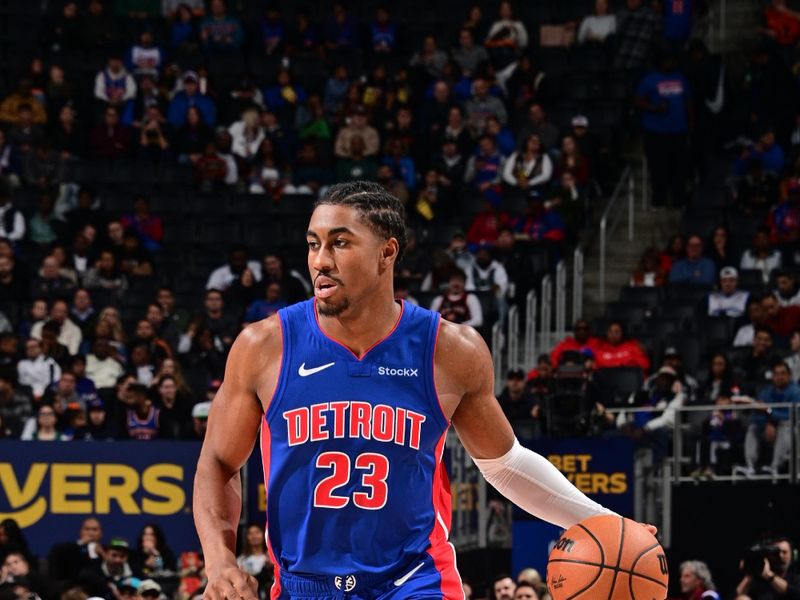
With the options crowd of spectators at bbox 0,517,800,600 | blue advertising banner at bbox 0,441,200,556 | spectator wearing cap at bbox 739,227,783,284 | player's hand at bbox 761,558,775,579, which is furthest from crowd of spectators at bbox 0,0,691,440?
player's hand at bbox 761,558,775,579

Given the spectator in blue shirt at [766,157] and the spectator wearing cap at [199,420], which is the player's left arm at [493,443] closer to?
the spectator wearing cap at [199,420]

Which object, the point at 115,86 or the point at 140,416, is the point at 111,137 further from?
the point at 140,416

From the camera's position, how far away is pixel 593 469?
15.1 metres

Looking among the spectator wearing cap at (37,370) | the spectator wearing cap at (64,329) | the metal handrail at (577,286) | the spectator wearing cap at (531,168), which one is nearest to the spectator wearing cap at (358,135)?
the spectator wearing cap at (531,168)

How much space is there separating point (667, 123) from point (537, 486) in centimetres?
1629

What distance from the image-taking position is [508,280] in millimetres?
19609

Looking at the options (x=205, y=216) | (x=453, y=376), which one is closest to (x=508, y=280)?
(x=205, y=216)

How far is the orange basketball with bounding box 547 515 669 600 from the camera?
5.66 meters

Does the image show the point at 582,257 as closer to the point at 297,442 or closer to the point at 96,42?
the point at 96,42

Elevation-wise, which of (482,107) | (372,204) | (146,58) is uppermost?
(146,58)

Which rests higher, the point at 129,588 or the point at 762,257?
the point at 762,257

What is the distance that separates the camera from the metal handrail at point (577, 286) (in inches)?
776

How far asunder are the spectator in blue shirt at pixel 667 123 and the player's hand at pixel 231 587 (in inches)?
680

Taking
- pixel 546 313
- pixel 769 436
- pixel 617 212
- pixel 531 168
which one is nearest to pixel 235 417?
pixel 769 436
